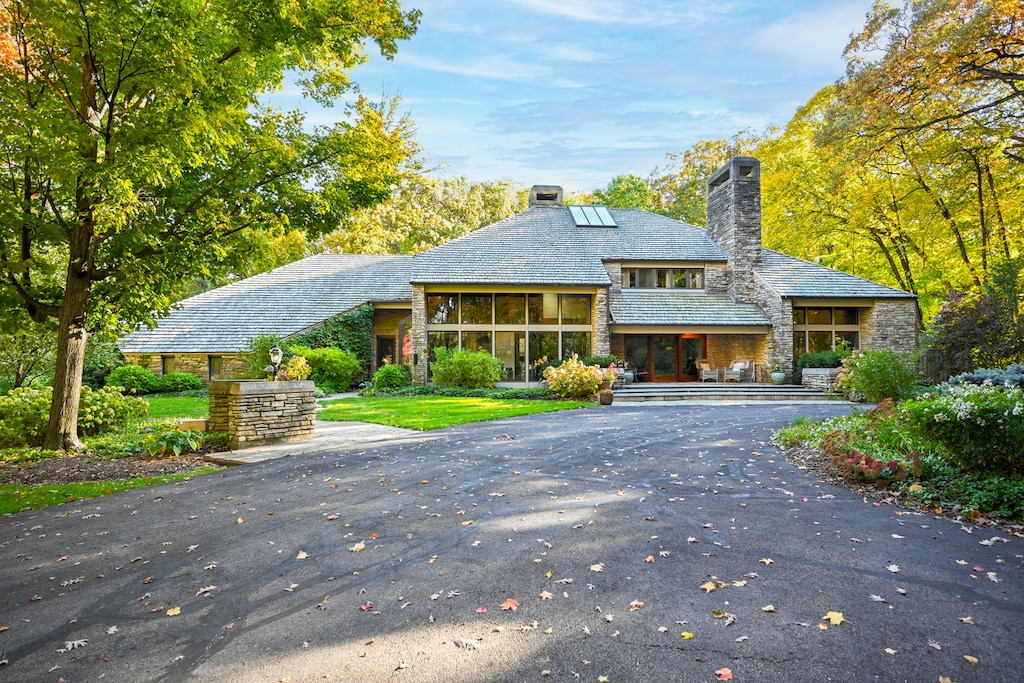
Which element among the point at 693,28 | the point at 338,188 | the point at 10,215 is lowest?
the point at 10,215

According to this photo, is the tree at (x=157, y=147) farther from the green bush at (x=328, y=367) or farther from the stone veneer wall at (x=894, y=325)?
the stone veneer wall at (x=894, y=325)

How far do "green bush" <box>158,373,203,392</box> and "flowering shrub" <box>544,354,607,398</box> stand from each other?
44.4 feet

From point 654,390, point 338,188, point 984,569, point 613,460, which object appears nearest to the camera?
point 984,569

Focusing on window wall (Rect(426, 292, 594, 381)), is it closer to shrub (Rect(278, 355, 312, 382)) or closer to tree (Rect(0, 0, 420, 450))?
shrub (Rect(278, 355, 312, 382))

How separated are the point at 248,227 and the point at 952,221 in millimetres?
22823

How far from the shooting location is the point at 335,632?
3.16m

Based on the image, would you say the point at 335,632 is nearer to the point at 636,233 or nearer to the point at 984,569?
the point at 984,569

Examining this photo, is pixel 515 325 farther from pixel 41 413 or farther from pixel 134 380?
pixel 41 413

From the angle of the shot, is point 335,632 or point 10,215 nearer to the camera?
point 335,632

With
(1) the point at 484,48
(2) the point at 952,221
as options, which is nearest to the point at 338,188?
(1) the point at 484,48

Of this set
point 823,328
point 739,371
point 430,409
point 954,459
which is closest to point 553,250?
point 739,371

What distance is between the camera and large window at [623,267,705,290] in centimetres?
2280

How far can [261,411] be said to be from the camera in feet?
31.4

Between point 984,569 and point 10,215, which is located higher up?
point 10,215
